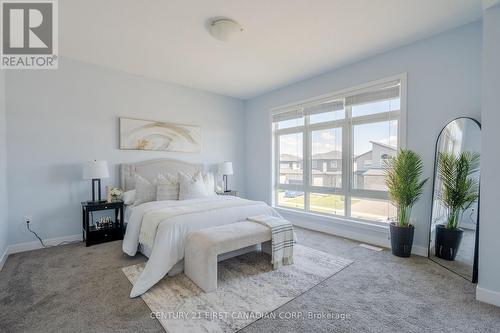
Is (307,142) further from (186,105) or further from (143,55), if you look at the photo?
(143,55)

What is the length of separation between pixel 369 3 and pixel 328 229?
133 inches

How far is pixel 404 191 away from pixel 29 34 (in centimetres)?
512

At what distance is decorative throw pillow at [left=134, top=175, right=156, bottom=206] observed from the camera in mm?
3689

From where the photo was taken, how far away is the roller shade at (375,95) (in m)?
3.38

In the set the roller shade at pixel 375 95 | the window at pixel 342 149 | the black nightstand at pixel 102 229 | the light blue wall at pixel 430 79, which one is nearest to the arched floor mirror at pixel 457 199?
the light blue wall at pixel 430 79

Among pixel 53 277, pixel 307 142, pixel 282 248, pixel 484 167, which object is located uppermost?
pixel 307 142

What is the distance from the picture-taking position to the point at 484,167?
6.79 ft

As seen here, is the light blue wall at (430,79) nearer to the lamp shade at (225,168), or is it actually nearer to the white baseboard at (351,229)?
the white baseboard at (351,229)

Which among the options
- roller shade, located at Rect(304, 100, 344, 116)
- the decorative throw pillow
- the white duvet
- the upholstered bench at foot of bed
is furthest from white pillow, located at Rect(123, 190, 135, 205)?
roller shade, located at Rect(304, 100, 344, 116)

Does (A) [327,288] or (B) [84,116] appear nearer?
(A) [327,288]

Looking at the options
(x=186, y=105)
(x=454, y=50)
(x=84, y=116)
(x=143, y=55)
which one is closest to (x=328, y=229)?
(x=454, y=50)

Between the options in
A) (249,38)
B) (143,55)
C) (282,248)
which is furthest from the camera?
(143,55)

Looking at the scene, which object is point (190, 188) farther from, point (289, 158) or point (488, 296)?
point (488, 296)

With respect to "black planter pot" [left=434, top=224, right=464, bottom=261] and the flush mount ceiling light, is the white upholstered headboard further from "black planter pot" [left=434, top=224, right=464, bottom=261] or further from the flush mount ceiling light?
"black planter pot" [left=434, top=224, right=464, bottom=261]
